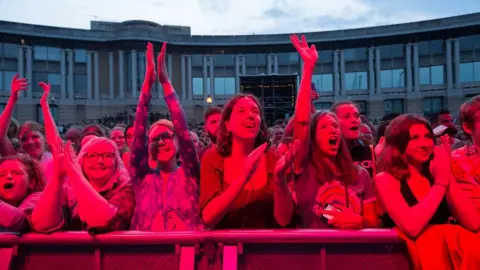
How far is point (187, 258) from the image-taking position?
2504mm

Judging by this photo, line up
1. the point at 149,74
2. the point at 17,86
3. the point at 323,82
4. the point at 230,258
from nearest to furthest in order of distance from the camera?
the point at 230,258, the point at 149,74, the point at 17,86, the point at 323,82

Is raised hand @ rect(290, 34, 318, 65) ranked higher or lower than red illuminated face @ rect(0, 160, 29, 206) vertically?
higher

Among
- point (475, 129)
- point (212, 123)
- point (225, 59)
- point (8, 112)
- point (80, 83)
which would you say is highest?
point (225, 59)

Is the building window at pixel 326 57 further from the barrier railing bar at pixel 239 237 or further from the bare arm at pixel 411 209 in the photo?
the barrier railing bar at pixel 239 237

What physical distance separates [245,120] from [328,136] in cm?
65

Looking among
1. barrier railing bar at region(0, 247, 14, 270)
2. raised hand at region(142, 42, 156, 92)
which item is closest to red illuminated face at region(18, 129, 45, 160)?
raised hand at region(142, 42, 156, 92)

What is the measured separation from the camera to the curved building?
1786 inches

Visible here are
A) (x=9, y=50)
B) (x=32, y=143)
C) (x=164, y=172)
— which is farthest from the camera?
(x=9, y=50)

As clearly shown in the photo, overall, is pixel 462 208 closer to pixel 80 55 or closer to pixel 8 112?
pixel 8 112

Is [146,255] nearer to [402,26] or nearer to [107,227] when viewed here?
[107,227]

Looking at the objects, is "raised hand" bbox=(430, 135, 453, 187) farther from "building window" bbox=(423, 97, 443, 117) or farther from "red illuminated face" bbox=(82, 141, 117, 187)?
"building window" bbox=(423, 97, 443, 117)

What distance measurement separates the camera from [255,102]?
128 inches

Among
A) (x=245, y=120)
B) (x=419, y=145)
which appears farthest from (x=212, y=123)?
(x=419, y=145)

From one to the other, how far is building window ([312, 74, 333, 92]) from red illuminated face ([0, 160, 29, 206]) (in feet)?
156
